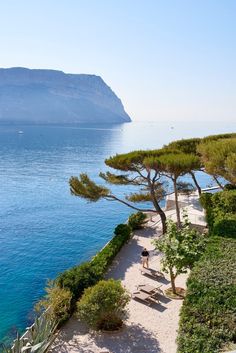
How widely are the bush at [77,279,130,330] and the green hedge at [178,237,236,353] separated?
3.67 meters

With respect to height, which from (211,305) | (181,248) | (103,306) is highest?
(211,305)

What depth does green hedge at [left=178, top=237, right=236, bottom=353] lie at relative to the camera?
905 cm

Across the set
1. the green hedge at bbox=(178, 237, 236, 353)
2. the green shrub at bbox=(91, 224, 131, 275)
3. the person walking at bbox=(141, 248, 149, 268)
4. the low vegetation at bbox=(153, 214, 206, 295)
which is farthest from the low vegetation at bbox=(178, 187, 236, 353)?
the green shrub at bbox=(91, 224, 131, 275)

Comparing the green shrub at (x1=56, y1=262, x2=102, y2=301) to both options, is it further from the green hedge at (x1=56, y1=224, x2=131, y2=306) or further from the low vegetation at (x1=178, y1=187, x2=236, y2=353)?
the low vegetation at (x1=178, y1=187, x2=236, y2=353)

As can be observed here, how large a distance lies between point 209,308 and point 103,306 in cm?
489

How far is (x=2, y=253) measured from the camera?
27719mm

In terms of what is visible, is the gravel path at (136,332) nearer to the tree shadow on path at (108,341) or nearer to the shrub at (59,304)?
the tree shadow on path at (108,341)

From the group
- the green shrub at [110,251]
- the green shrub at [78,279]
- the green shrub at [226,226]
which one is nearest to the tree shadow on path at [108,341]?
the green shrub at [78,279]

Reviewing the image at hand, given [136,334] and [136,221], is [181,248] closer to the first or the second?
[136,334]

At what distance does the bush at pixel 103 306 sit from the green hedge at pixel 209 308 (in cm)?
367

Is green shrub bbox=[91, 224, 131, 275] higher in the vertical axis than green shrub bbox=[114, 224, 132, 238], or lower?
lower

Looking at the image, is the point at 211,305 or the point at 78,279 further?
the point at 78,279

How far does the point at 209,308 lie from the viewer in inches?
395

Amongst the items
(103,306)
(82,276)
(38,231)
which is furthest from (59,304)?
(38,231)
